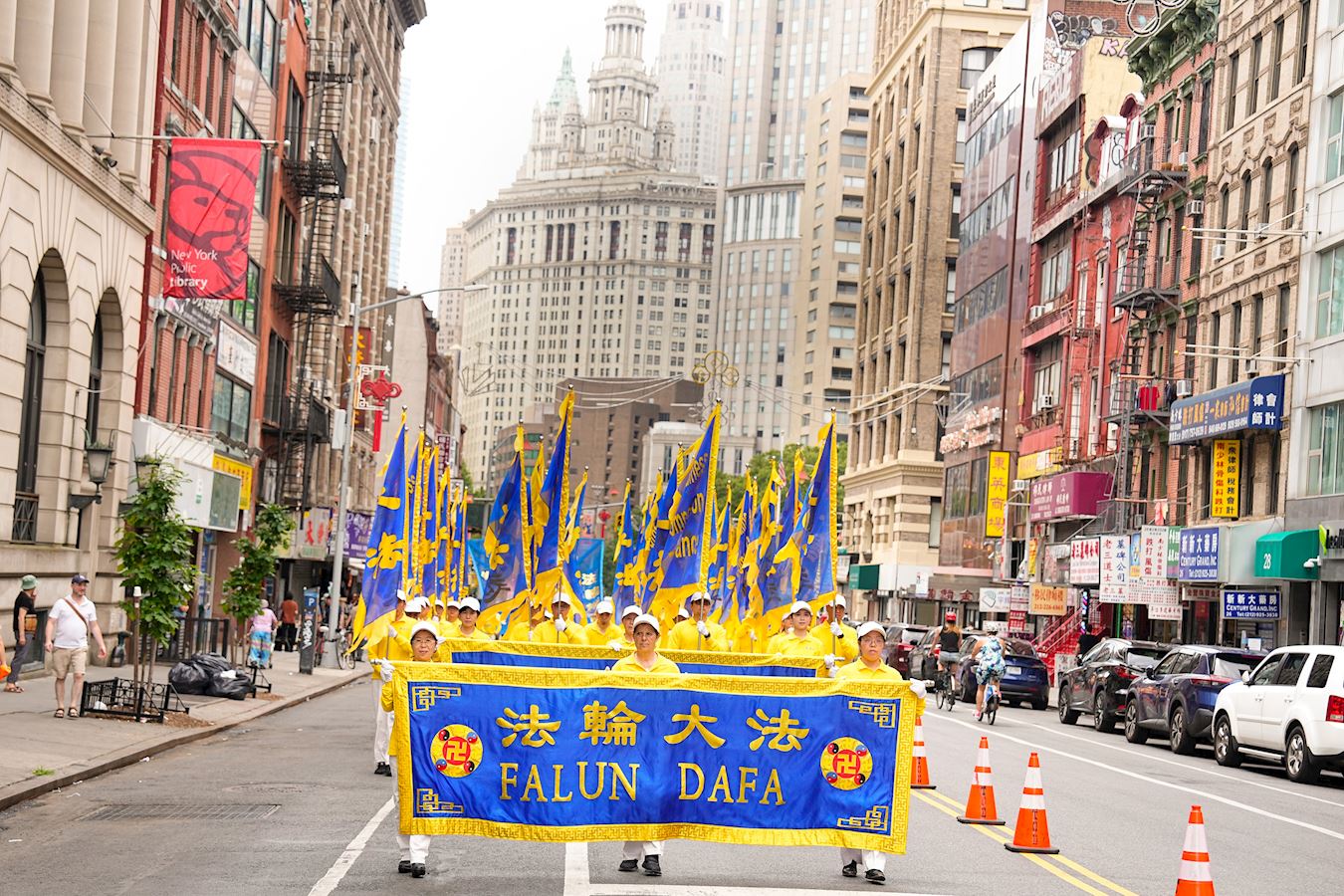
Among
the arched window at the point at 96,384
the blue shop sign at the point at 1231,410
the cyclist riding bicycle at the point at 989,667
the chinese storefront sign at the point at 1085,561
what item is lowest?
the cyclist riding bicycle at the point at 989,667

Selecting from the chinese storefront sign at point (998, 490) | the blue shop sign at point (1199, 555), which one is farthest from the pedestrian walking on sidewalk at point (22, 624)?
the chinese storefront sign at point (998, 490)

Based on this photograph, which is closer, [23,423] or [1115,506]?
[23,423]

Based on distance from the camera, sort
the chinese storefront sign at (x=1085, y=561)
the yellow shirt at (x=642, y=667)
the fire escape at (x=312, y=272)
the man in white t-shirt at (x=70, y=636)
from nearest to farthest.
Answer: the yellow shirt at (x=642, y=667) < the man in white t-shirt at (x=70, y=636) < the chinese storefront sign at (x=1085, y=561) < the fire escape at (x=312, y=272)

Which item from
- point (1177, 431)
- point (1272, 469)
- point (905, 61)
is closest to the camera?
point (1272, 469)

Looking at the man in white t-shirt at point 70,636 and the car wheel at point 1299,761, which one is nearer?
the man in white t-shirt at point 70,636

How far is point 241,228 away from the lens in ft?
95.7

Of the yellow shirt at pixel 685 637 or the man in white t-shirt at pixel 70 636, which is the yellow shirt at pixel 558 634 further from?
the man in white t-shirt at pixel 70 636

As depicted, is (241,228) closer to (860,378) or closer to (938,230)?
(938,230)

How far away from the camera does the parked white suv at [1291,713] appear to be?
2291 centimetres

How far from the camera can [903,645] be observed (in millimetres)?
44688

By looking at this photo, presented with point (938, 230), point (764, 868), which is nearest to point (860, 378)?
point (938, 230)

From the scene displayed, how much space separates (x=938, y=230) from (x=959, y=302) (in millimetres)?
9930

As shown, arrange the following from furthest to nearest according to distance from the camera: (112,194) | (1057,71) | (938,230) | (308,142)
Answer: (938,230)
(1057,71)
(308,142)
(112,194)

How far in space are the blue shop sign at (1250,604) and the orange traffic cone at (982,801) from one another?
25.3 meters
